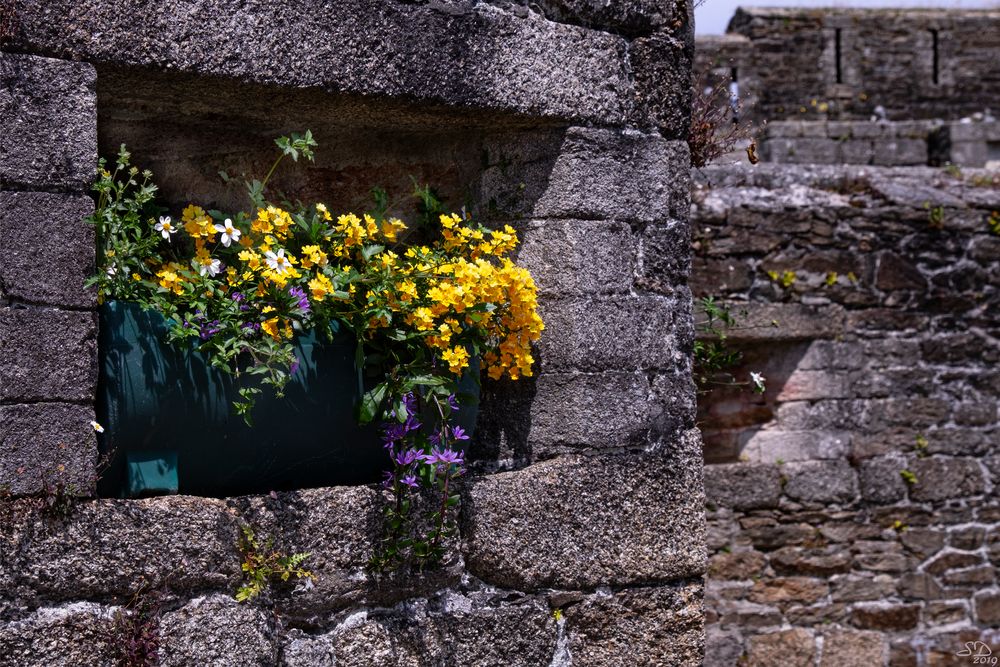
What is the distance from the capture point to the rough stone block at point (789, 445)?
22.0 ft

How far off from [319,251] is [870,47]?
1019cm

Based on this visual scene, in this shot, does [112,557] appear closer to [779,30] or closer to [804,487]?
[804,487]

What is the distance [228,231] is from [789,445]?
4.88 m

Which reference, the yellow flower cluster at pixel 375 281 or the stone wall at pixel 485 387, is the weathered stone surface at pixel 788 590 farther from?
the yellow flower cluster at pixel 375 281

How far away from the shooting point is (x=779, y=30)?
36.1 feet

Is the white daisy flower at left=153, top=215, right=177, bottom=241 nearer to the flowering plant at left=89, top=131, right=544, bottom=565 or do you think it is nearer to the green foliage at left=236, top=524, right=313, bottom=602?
the flowering plant at left=89, top=131, right=544, bottom=565

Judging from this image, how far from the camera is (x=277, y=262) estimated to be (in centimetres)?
231

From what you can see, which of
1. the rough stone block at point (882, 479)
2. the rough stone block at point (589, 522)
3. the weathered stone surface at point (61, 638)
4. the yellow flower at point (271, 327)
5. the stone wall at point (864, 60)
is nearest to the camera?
the weathered stone surface at point (61, 638)

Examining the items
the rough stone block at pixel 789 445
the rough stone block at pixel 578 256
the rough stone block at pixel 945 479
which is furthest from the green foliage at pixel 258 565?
the rough stone block at pixel 945 479

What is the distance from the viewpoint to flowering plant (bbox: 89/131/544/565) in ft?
7.45

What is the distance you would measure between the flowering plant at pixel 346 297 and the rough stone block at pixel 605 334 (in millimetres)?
83

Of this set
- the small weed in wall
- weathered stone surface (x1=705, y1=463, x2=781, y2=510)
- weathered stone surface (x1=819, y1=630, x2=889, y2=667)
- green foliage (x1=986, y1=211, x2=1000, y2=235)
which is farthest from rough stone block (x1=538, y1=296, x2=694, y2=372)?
green foliage (x1=986, y1=211, x2=1000, y2=235)

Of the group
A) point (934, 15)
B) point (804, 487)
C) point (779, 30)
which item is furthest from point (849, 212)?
point (934, 15)

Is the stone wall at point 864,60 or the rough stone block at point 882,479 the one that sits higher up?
the stone wall at point 864,60
